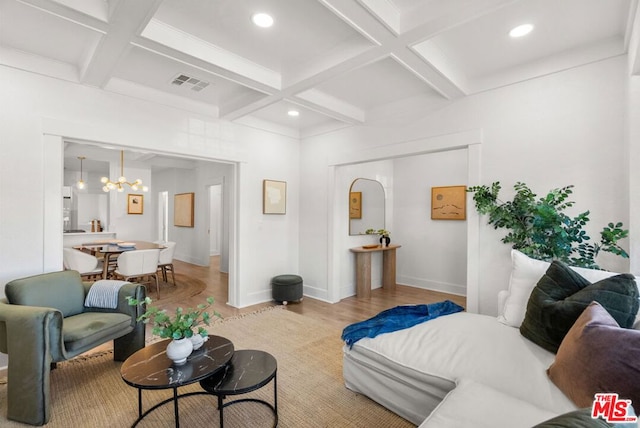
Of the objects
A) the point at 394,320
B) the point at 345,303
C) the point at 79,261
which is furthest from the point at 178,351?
the point at 79,261

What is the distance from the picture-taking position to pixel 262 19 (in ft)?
7.39

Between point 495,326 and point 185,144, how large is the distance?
12.0 feet

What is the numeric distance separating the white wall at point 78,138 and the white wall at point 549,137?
2200 mm

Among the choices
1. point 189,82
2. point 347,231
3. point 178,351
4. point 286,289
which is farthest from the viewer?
point 347,231

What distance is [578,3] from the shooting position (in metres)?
2.09

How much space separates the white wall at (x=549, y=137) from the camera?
100.0 inches

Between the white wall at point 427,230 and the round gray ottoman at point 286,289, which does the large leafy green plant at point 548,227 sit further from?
the round gray ottoman at point 286,289

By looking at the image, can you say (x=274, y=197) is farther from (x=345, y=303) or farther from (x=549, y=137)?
(x=549, y=137)

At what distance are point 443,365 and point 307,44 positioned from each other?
2.50m

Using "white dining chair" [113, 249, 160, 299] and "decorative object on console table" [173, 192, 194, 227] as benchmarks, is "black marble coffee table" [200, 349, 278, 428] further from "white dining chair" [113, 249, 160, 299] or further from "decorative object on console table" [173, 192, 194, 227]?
"decorative object on console table" [173, 192, 194, 227]

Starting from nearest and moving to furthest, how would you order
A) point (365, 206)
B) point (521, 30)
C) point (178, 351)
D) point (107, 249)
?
point (178, 351)
point (521, 30)
point (107, 249)
point (365, 206)

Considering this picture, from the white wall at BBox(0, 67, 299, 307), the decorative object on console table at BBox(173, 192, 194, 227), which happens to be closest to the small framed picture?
the decorative object on console table at BBox(173, 192, 194, 227)

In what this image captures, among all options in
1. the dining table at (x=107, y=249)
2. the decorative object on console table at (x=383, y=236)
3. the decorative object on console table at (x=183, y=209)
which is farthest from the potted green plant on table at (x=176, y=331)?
the decorative object on console table at (x=183, y=209)

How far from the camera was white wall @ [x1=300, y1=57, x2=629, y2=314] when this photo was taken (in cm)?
254
